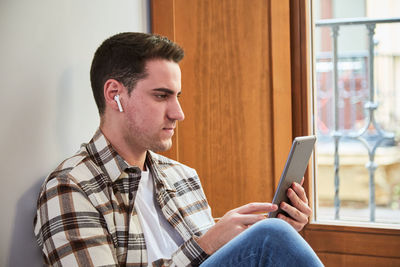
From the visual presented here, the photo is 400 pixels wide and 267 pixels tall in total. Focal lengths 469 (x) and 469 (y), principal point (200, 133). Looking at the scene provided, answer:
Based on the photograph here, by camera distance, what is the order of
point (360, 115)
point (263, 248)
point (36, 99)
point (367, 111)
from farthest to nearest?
1. point (360, 115)
2. point (367, 111)
3. point (36, 99)
4. point (263, 248)

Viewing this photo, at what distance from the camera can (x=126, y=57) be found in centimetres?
129

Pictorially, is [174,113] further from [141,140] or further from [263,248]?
[263,248]

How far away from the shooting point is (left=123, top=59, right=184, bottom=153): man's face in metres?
1.27

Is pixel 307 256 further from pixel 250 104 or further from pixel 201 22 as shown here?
pixel 201 22

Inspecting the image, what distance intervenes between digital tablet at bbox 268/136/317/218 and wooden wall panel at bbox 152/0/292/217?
586 mm

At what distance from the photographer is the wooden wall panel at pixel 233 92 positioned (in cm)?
188

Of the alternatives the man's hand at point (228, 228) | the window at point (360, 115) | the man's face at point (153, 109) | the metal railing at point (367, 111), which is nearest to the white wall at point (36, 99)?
the man's face at point (153, 109)

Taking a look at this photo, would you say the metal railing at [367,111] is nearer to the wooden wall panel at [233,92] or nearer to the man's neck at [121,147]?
the wooden wall panel at [233,92]

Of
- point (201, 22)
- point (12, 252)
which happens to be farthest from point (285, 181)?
point (201, 22)

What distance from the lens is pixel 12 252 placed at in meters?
1.11

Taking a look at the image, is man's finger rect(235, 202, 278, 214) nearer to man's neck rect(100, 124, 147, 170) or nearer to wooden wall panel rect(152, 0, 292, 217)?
man's neck rect(100, 124, 147, 170)

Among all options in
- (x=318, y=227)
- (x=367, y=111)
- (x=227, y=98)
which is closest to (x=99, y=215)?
(x=227, y=98)

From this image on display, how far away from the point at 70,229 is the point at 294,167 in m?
0.59

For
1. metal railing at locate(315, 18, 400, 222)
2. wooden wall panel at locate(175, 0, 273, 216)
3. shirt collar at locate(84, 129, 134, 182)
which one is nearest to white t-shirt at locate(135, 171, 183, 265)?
shirt collar at locate(84, 129, 134, 182)
